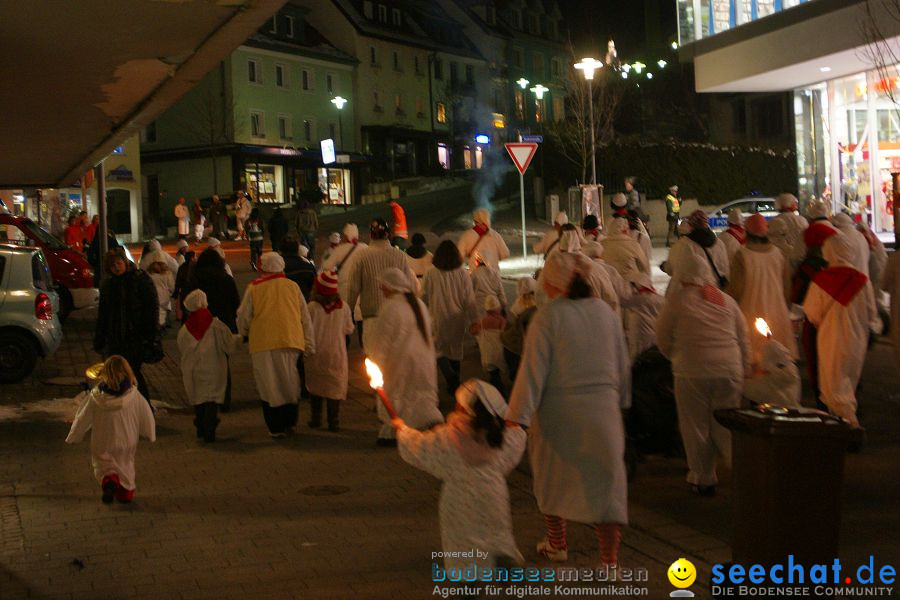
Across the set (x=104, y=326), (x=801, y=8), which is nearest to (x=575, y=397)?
(x=104, y=326)

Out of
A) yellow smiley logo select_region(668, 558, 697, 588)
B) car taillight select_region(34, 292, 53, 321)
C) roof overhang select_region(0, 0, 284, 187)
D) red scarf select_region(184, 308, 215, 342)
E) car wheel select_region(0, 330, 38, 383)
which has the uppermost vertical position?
roof overhang select_region(0, 0, 284, 187)

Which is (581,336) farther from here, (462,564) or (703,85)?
(703,85)

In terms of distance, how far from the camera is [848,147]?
2675 cm

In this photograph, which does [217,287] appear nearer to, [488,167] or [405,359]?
[405,359]

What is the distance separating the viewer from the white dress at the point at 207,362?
10.2m

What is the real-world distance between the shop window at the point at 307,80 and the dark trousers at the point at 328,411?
53150 mm

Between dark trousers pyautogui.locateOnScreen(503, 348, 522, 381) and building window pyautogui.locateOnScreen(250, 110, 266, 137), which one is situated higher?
building window pyautogui.locateOnScreen(250, 110, 266, 137)

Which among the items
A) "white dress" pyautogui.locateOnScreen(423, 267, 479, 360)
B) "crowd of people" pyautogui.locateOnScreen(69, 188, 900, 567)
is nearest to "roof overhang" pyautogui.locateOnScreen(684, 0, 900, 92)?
"crowd of people" pyautogui.locateOnScreen(69, 188, 900, 567)

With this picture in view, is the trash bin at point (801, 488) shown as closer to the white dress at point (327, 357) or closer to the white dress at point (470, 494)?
the white dress at point (470, 494)

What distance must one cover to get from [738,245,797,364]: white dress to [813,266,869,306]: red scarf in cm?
79

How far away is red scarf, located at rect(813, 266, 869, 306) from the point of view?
9.09m

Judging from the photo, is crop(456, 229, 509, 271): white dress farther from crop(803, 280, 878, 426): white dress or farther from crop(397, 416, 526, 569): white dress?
crop(397, 416, 526, 569): white dress

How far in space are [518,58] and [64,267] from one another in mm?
68209

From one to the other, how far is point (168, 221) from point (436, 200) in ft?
43.4
